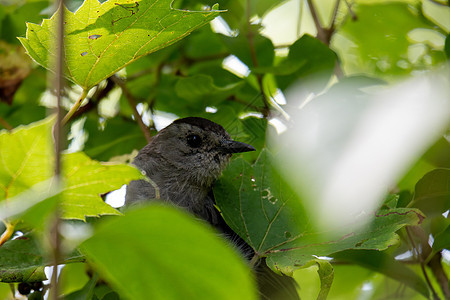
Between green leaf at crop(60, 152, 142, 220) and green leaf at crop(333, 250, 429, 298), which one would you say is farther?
green leaf at crop(333, 250, 429, 298)

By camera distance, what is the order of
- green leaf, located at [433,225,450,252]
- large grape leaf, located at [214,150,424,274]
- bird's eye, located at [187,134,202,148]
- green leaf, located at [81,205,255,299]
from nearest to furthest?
green leaf, located at [81,205,255,299] → large grape leaf, located at [214,150,424,274] → green leaf, located at [433,225,450,252] → bird's eye, located at [187,134,202,148]

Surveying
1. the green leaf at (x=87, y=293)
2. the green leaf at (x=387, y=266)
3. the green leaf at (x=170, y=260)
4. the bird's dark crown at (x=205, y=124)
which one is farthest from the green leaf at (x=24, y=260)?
the bird's dark crown at (x=205, y=124)

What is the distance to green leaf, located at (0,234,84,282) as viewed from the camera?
174cm

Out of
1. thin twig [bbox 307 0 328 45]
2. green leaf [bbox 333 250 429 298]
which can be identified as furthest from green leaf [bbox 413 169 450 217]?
thin twig [bbox 307 0 328 45]

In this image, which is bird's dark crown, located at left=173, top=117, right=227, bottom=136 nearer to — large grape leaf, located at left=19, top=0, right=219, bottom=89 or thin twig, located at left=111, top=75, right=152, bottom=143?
thin twig, located at left=111, top=75, right=152, bottom=143

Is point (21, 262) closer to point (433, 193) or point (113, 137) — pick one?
point (113, 137)

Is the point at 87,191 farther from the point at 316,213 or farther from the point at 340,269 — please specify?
the point at 340,269

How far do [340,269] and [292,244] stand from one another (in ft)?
2.85

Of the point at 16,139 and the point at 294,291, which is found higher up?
the point at 16,139

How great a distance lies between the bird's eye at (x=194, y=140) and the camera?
323cm

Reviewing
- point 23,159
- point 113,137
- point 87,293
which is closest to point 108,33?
point 23,159

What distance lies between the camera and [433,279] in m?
2.31

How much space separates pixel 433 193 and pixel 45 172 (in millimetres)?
1362

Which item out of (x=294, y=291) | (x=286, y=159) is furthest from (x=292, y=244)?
(x=294, y=291)
